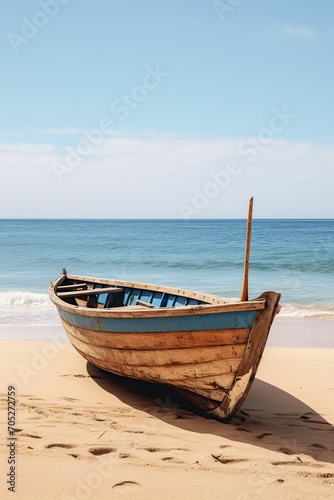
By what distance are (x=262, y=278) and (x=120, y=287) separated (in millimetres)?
14425

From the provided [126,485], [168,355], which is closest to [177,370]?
[168,355]

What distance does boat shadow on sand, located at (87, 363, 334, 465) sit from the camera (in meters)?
4.66

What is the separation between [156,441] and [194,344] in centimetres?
99

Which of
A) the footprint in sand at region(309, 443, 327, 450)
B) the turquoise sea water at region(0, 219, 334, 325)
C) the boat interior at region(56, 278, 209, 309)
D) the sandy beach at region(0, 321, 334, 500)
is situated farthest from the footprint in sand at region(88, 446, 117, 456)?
the turquoise sea water at region(0, 219, 334, 325)

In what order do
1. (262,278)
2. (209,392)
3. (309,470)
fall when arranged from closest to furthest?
1. (309,470)
2. (209,392)
3. (262,278)

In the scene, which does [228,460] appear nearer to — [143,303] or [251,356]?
[251,356]

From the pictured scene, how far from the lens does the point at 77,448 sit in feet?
14.6

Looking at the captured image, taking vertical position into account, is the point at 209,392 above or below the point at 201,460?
above

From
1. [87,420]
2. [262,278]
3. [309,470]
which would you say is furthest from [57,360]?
[262,278]

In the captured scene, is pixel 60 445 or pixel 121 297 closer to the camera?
pixel 60 445

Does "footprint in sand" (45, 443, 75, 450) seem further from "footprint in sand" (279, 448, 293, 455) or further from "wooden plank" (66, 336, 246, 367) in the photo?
"footprint in sand" (279, 448, 293, 455)

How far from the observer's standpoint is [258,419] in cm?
532

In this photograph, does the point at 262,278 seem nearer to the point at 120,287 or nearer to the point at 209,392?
the point at 120,287

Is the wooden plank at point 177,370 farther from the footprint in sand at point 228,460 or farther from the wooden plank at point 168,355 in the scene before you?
the footprint in sand at point 228,460
